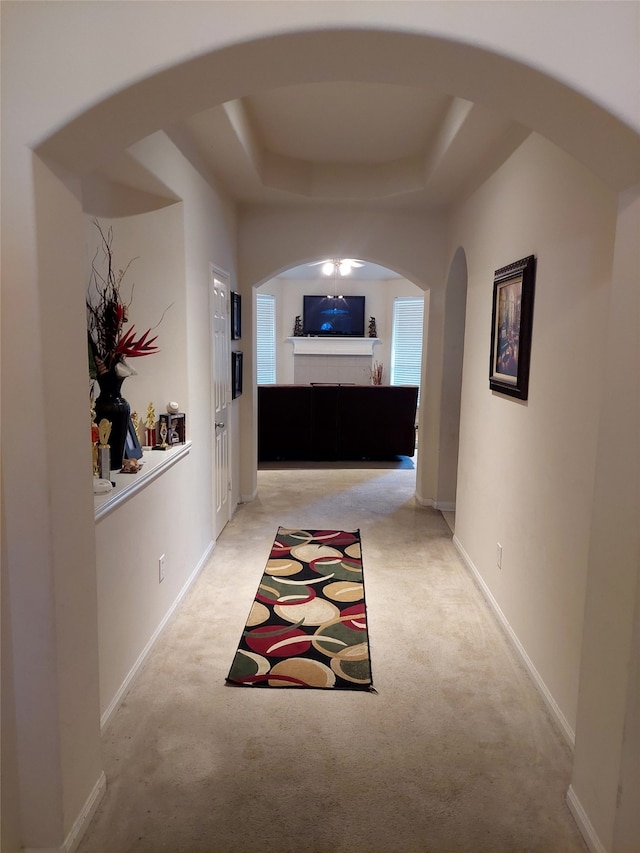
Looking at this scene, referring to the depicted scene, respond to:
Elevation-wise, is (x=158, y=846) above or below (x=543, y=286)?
below

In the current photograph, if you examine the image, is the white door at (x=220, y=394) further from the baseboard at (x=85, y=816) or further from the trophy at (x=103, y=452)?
the baseboard at (x=85, y=816)

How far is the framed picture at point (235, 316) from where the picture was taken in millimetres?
4699

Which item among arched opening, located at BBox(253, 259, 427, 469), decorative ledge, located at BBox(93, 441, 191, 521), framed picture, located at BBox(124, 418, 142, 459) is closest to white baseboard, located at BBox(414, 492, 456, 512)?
decorative ledge, located at BBox(93, 441, 191, 521)

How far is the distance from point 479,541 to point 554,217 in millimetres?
2002

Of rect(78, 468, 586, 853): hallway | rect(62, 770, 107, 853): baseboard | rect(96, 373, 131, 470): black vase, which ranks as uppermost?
rect(96, 373, 131, 470): black vase

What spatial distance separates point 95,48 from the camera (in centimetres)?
140

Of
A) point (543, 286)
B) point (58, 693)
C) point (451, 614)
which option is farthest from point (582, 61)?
point (451, 614)

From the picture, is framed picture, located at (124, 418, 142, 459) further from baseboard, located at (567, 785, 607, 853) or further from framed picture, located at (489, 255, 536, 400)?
baseboard, located at (567, 785, 607, 853)

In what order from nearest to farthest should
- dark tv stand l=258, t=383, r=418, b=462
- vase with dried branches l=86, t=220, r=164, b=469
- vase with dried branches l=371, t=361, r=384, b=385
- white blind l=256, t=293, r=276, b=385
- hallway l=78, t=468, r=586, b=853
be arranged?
hallway l=78, t=468, r=586, b=853, vase with dried branches l=86, t=220, r=164, b=469, dark tv stand l=258, t=383, r=418, b=462, white blind l=256, t=293, r=276, b=385, vase with dried branches l=371, t=361, r=384, b=385

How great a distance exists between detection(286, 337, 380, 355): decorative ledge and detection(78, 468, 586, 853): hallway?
7113 mm

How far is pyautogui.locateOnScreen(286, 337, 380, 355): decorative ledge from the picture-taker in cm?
1005

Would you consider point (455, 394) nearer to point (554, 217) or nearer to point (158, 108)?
point (554, 217)

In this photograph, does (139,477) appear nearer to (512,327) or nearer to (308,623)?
(308,623)

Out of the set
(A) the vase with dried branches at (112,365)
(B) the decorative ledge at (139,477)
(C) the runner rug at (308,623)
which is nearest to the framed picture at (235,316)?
(B) the decorative ledge at (139,477)
